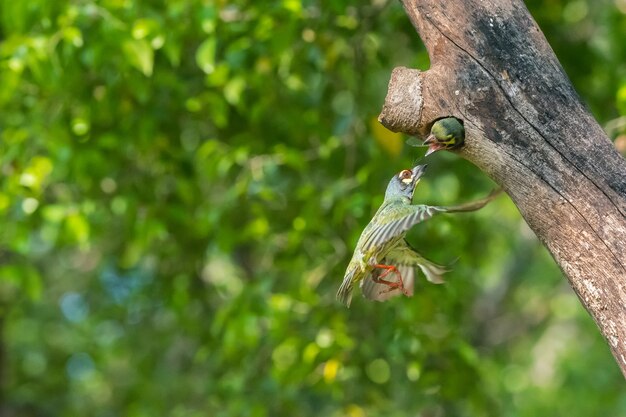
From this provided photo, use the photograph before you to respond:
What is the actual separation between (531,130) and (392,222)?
514mm

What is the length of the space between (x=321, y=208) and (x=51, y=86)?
4.79ft

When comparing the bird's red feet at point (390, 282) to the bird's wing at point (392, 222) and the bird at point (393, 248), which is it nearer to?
the bird at point (393, 248)

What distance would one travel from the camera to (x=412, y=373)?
512cm

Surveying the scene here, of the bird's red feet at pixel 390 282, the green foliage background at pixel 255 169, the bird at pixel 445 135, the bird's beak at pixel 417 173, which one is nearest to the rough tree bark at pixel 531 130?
the bird at pixel 445 135

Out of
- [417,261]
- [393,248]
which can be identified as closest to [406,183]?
[393,248]

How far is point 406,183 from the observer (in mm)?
3422

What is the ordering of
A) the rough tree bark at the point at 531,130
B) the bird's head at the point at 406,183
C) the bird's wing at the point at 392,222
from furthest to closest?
A: the bird's head at the point at 406,183 → the bird's wing at the point at 392,222 → the rough tree bark at the point at 531,130

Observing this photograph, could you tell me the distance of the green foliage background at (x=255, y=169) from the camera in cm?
492

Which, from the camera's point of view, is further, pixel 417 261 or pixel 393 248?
pixel 417 261

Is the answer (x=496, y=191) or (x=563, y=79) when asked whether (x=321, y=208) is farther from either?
(x=563, y=79)

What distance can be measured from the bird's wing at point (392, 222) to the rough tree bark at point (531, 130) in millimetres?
237

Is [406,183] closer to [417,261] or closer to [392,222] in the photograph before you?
[392,222]

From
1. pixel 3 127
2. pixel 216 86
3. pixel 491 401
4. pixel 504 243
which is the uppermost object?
pixel 216 86

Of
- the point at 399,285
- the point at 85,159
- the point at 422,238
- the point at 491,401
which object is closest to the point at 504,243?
the point at 491,401
